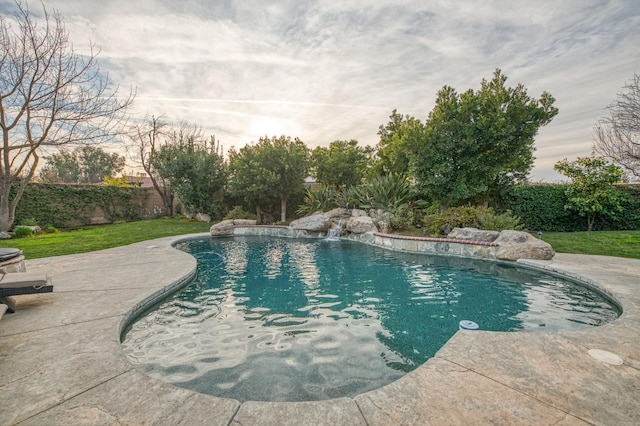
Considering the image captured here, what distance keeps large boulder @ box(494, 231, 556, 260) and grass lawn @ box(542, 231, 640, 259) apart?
1710mm

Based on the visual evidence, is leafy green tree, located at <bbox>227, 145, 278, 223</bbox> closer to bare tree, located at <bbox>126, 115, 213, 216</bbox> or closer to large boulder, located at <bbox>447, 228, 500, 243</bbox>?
bare tree, located at <bbox>126, 115, 213, 216</bbox>

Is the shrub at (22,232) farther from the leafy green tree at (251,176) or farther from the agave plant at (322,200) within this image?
the agave plant at (322,200)

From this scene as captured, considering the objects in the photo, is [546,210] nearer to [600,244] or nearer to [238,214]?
[600,244]

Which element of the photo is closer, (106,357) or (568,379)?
(568,379)

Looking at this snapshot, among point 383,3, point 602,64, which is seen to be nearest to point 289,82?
point 383,3

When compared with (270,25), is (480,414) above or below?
below

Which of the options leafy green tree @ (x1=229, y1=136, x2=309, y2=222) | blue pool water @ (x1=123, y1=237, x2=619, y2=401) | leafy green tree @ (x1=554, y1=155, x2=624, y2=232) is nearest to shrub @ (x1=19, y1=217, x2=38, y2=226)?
leafy green tree @ (x1=229, y1=136, x2=309, y2=222)

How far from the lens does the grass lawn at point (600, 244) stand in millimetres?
8523

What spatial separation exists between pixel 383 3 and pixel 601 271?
9.25 metres

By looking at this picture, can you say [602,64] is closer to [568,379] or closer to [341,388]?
[568,379]

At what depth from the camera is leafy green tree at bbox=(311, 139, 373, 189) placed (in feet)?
62.0

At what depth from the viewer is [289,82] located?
11508 mm

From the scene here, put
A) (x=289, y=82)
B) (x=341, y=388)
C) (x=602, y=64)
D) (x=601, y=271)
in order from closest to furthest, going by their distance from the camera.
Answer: (x=341, y=388)
(x=601, y=271)
(x=602, y=64)
(x=289, y=82)

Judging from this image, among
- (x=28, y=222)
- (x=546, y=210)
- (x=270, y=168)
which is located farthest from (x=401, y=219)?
(x=28, y=222)
